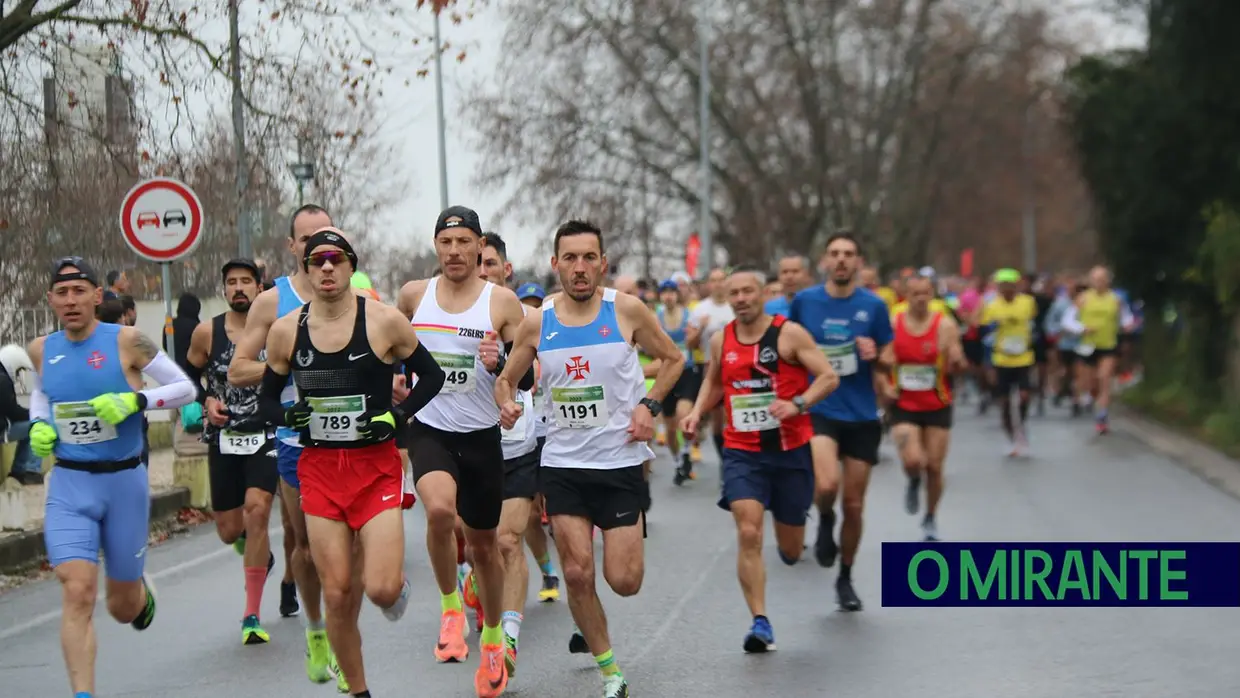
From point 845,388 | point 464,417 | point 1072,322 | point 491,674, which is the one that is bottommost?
point 491,674

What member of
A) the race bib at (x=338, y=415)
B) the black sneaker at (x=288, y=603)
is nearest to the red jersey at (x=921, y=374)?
→ the black sneaker at (x=288, y=603)

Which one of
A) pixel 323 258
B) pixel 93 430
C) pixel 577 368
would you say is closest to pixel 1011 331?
pixel 577 368

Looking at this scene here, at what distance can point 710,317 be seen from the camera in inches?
721

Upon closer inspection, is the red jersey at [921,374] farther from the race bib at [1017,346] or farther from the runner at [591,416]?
the race bib at [1017,346]

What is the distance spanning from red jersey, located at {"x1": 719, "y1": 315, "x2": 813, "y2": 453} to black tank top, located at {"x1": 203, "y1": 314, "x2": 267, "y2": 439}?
2.49 m

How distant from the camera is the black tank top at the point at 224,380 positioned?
950 centimetres

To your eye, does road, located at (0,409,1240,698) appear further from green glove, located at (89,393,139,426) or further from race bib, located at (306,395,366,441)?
race bib, located at (306,395,366,441)

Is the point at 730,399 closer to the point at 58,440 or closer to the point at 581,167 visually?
the point at 58,440

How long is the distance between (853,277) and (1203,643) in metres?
3.05

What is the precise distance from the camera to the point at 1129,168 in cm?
2402

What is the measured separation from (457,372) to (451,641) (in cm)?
139

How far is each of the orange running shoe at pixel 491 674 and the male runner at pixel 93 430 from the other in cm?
155

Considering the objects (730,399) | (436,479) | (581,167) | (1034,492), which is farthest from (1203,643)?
(581,167)

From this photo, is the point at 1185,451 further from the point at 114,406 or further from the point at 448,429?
the point at 114,406
